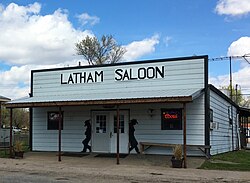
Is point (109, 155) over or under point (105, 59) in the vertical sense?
under

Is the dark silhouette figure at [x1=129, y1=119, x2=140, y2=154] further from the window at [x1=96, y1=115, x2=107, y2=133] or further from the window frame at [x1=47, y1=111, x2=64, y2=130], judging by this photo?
the window frame at [x1=47, y1=111, x2=64, y2=130]

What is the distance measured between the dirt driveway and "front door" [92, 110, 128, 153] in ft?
6.04

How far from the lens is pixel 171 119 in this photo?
18.5m

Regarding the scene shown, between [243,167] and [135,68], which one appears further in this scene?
[135,68]

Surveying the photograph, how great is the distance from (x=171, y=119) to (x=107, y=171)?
5760 millimetres

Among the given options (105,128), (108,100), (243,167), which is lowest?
(243,167)

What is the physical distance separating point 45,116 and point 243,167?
11.1m

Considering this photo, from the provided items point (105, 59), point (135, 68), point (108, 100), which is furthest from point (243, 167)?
point (105, 59)

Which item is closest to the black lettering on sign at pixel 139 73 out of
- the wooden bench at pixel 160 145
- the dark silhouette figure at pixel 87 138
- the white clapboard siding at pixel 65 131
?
the white clapboard siding at pixel 65 131

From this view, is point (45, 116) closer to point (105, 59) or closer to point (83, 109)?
point (83, 109)

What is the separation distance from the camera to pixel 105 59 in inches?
2084

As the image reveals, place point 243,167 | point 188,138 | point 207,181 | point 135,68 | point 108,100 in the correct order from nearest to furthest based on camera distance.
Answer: point 207,181
point 243,167
point 108,100
point 188,138
point 135,68

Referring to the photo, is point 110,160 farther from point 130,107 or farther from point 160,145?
point 130,107

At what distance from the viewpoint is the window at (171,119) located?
1827 centimetres
